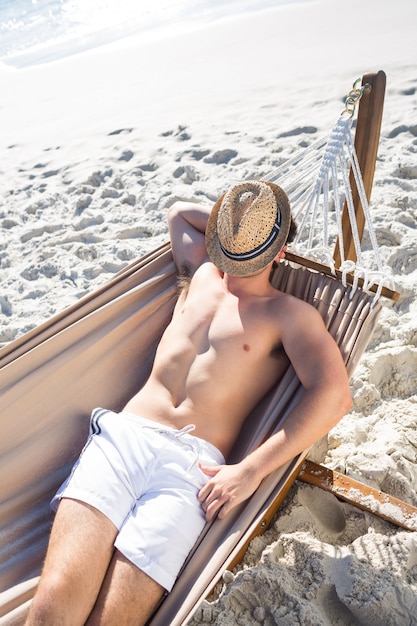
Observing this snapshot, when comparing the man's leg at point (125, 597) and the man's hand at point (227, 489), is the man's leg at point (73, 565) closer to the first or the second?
the man's leg at point (125, 597)

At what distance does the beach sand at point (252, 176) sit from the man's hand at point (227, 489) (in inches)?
7.9

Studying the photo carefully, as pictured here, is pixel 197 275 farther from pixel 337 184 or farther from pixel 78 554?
pixel 78 554

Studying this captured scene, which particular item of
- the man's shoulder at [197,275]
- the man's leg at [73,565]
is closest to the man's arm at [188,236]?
the man's shoulder at [197,275]

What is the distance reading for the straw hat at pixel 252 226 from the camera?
1.92 m

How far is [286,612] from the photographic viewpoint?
65.0 inches

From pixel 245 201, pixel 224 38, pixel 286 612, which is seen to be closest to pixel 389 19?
pixel 224 38

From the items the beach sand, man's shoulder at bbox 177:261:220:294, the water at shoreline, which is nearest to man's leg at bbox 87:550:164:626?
the beach sand

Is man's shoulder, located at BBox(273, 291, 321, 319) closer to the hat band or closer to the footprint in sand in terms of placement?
the hat band

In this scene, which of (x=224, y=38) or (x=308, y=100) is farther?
(x=224, y=38)

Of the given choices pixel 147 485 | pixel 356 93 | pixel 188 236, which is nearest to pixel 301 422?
pixel 147 485

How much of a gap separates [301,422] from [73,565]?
654 mm

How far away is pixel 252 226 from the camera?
1.92 metres

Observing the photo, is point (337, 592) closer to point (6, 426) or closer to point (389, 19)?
point (6, 426)

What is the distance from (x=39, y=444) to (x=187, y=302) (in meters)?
0.62
